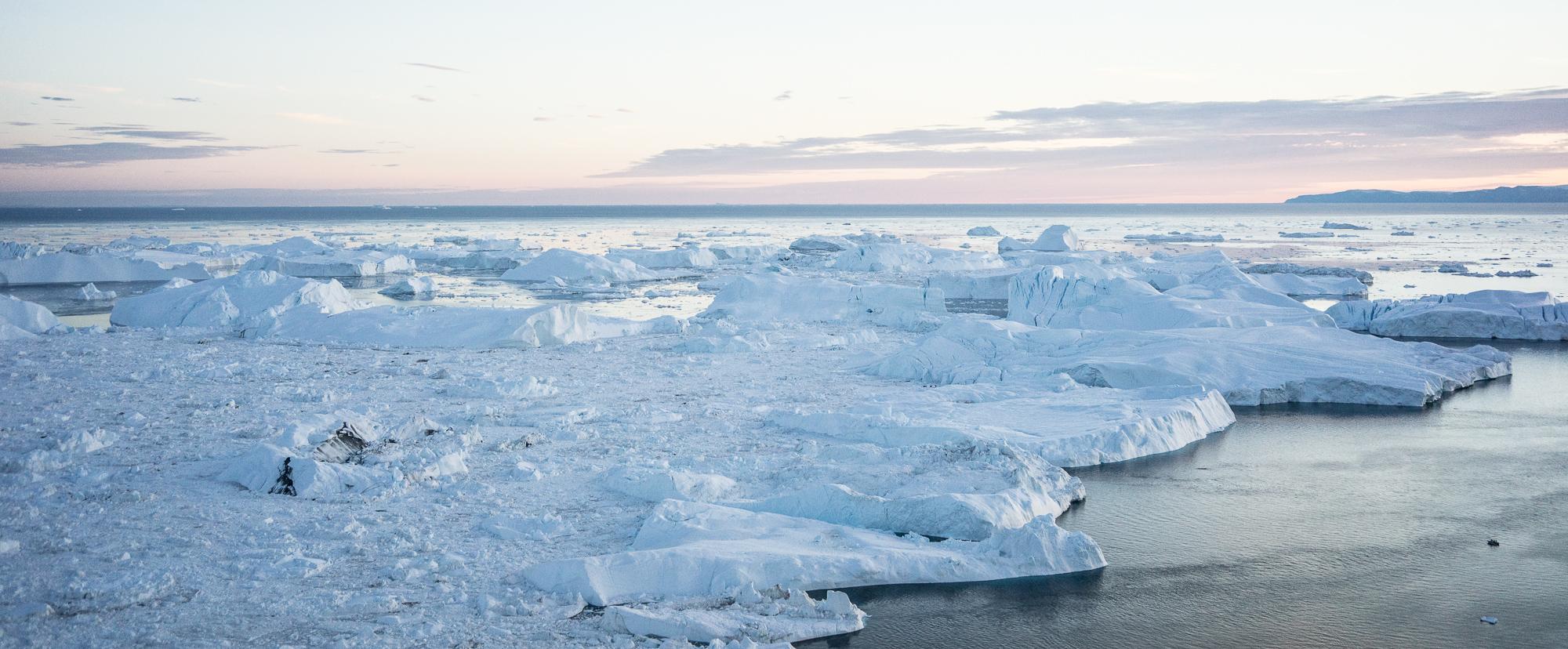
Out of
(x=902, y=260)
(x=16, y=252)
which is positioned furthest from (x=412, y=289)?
(x=902, y=260)

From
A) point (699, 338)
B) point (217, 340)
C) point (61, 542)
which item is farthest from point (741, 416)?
point (217, 340)

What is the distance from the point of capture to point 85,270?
937 inches

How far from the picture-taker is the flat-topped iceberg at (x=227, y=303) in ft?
51.1

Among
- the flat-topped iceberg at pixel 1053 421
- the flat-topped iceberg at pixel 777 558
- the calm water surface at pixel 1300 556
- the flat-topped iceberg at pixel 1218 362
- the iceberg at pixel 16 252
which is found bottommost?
the calm water surface at pixel 1300 556

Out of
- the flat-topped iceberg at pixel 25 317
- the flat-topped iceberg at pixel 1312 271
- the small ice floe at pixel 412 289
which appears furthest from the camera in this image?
the flat-topped iceberg at pixel 1312 271

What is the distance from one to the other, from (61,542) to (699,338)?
8569 millimetres

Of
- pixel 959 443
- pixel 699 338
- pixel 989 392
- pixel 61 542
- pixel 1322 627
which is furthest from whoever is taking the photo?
pixel 699 338

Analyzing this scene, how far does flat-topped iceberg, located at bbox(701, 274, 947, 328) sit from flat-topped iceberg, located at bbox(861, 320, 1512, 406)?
4.43m

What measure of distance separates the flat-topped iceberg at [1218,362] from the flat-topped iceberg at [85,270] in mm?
19217

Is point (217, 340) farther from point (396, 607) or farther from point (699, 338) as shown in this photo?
point (396, 607)

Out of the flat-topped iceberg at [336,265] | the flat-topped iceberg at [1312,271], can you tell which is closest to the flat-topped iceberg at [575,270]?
the flat-topped iceberg at [336,265]

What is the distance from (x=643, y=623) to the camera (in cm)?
494

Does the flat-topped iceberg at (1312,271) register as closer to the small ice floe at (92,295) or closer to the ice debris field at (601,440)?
the ice debris field at (601,440)

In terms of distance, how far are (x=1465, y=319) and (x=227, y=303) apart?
18.9 m
